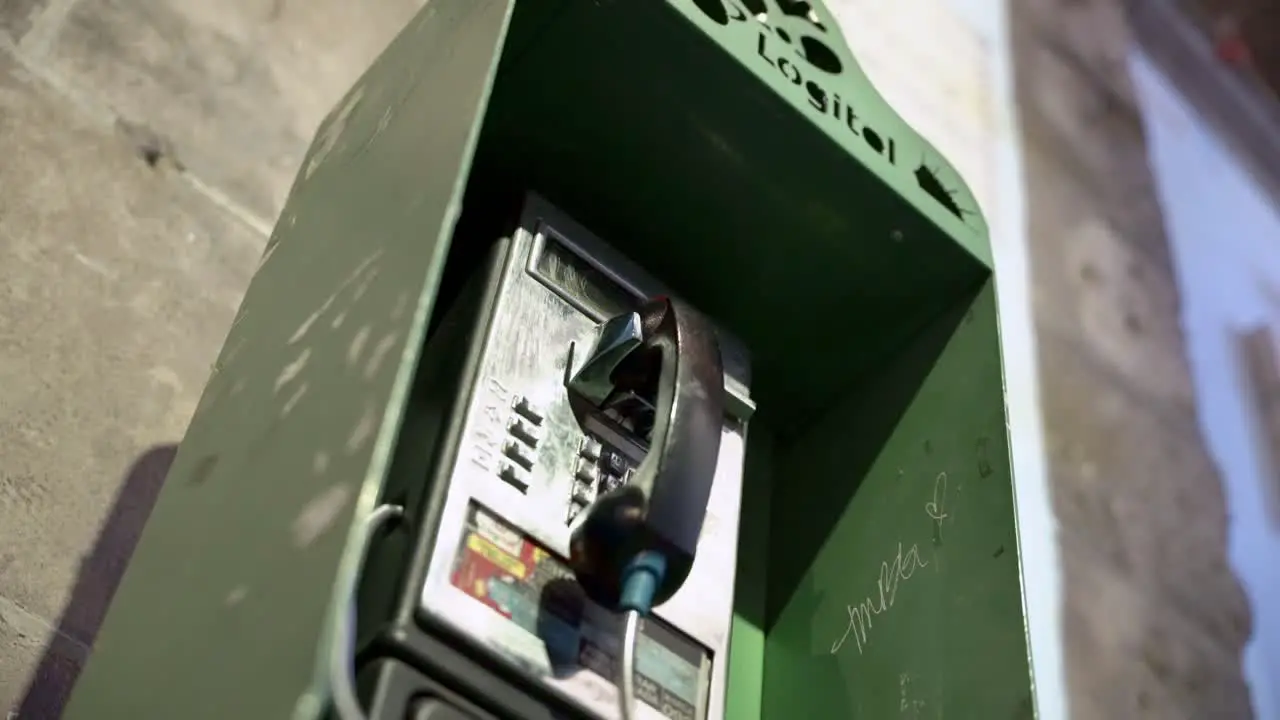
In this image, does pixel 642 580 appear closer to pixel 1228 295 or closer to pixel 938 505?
pixel 938 505

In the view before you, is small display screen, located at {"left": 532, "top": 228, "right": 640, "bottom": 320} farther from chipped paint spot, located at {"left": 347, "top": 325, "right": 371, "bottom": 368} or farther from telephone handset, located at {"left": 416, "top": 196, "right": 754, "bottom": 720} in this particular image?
chipped paint spot, located at {"left": 347, "top": 325, "right": 371, "bottom": 368}

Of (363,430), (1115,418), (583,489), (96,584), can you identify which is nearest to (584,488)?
(583,489)

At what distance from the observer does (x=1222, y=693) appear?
1.76 metres

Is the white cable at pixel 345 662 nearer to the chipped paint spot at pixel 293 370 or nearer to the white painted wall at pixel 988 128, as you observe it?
the chipped paint spot at pixel 293 370

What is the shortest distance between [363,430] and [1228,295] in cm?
216

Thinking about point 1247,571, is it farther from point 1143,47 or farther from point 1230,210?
point 1143,47

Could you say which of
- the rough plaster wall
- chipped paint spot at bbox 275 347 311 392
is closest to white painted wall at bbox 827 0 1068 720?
the rough plaster wall

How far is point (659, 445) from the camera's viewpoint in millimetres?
750

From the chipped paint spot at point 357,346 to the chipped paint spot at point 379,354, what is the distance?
0.07 ft

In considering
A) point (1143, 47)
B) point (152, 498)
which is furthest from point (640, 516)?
point (1143, 47)

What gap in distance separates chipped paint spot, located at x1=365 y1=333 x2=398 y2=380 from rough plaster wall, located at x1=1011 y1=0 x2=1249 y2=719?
1130mm

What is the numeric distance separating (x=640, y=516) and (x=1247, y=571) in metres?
1.53

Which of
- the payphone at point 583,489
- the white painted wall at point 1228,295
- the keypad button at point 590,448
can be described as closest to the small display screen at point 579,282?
the payphone at point 583,489

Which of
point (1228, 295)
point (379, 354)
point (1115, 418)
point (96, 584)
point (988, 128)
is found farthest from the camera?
point (1228, 295)
